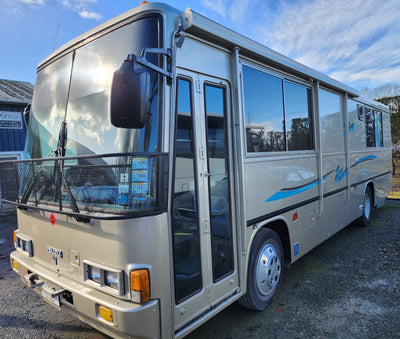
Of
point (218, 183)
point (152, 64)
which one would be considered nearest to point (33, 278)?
point (218, 183)

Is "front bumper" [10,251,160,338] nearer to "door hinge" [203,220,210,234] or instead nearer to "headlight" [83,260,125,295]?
"headlight" [83,260,125,295]

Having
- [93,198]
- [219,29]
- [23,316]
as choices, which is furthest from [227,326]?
[219,29]

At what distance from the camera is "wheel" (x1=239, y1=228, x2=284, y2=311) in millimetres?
3191

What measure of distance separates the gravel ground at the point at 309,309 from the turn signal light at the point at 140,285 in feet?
4.35

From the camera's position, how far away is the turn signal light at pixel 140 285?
204 centimetres

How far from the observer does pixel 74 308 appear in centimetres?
244

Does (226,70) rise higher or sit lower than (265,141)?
higher

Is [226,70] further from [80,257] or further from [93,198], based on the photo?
[80,257]

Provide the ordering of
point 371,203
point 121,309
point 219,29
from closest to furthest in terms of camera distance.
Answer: point 121,309 < point 219,29 < point 371,203

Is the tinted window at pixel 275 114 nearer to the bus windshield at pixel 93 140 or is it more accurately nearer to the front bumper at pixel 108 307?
the bus windshield at pixel 93 140

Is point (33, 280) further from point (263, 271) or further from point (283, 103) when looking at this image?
point (283, 103)

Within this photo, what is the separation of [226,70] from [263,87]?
2.38 feet

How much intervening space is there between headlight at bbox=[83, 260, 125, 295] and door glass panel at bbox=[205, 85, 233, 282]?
92 cm

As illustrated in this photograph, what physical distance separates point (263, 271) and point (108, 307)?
6.29 ft
